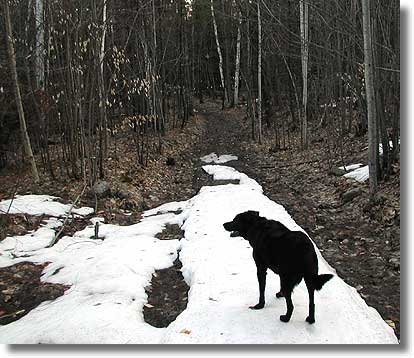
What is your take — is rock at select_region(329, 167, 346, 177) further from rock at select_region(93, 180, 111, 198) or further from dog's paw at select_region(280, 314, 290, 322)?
dog's paw at select_region(280, 314, 290, 322)

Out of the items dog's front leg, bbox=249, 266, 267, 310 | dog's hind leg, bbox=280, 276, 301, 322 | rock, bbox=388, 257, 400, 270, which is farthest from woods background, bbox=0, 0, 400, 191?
dog's hind leg, bbox=280, 276, 301, 322

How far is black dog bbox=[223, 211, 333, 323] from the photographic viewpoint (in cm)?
344

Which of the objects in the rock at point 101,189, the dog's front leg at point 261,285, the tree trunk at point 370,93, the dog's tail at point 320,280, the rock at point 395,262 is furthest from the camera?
the rock at point 101,189

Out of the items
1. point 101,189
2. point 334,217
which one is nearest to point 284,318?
point 334,217

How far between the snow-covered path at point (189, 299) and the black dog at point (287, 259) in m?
0.29

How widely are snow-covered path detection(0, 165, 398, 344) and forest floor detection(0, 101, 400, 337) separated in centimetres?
33

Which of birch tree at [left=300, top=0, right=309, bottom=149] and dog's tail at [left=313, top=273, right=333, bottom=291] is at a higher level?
birch tree at [left=300, top=0, right=309, bottom=149]

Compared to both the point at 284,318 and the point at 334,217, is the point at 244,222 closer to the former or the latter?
the point at 284,318

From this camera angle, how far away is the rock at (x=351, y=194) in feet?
28.0

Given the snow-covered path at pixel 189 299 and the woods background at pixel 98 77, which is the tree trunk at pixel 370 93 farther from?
the snow-covered path at pixel 189 299

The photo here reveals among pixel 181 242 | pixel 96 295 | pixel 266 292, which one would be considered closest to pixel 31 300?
pixel 96 295

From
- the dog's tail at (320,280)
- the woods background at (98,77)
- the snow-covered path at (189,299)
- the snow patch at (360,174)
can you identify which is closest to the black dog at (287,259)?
the dog's tail at (320,280)

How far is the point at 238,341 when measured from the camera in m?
3.40

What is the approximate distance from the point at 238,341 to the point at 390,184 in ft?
19.0
